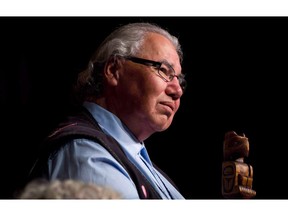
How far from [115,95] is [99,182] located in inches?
21.5

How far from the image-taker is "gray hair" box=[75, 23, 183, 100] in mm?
2166

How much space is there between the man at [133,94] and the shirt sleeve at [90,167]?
0.21 feet

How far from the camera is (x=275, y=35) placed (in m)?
2.29

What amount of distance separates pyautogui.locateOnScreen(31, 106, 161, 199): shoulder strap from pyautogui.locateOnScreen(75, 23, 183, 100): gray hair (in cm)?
30

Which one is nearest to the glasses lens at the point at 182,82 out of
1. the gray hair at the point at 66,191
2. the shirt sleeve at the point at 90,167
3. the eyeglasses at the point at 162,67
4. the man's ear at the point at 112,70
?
the eyeglasses at the point at 162,67

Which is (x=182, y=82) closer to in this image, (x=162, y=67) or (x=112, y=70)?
(x=162, y=67)

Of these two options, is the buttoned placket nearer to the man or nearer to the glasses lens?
the man

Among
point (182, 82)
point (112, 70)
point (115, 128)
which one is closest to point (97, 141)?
point (115, 128)

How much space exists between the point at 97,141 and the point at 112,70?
1.44 feet

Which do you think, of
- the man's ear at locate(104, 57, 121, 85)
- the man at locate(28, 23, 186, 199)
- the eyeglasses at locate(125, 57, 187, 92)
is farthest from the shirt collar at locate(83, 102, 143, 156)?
the eyeglasses at locate(125, 57, 187, 92)

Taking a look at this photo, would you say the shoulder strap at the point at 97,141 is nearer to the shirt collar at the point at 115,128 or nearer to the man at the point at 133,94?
the man at the point at 133,94

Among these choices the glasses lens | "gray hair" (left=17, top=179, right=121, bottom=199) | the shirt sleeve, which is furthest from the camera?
the glasses lens

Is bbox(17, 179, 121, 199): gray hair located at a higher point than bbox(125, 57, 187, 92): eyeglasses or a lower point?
lower
